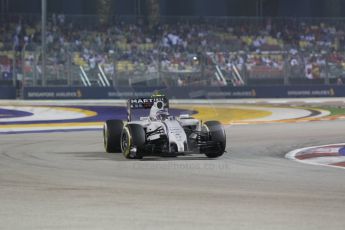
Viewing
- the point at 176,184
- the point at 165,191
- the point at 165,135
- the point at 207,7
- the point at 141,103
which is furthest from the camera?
the point at 207,7

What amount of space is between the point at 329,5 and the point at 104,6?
14.2 metres

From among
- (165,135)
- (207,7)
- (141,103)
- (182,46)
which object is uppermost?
(207,7)

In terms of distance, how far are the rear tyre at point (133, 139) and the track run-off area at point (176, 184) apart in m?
0.17

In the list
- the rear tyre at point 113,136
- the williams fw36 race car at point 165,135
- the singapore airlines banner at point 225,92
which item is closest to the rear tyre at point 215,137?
the williams fw36 race car at point 165,135

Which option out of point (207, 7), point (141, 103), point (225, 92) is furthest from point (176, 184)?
point (207, 7)

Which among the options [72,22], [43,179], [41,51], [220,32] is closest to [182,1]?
[220,32]

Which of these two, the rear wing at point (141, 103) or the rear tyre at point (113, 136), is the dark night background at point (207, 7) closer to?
the rear tyre at point (113, 136)

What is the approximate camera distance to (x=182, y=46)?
42750 mm

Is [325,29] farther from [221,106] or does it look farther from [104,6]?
[221,106]

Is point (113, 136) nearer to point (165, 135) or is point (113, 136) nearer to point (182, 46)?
point (165, 135)

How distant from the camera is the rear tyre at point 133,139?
38.2 feet

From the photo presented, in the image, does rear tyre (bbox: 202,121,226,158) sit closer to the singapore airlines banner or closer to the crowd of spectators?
the crowd of spectators

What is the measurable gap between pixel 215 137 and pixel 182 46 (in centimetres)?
3104

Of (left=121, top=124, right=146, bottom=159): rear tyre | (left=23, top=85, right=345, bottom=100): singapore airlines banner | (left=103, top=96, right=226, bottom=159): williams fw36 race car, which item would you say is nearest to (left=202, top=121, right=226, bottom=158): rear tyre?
(left=103, top=96, right=226, bottom=159): williams fw36 race car
